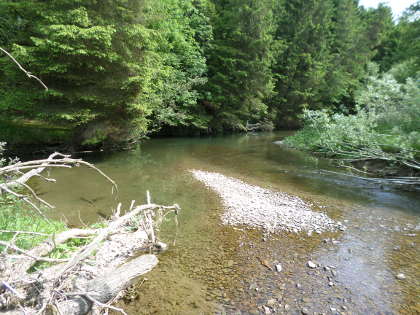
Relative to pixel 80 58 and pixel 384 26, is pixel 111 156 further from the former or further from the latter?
pixel 384 26

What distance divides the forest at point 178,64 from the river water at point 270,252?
12.5 ft

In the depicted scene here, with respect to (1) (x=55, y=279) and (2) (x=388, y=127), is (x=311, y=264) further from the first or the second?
(2) (x=388, y=127)

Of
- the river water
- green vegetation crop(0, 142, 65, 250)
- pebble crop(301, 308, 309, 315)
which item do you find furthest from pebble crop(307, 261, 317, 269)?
green vegetation crop(0, 142, 65, 250)

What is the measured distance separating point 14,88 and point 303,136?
17480 mm

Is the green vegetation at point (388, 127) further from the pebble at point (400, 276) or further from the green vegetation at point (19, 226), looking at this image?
the green vegetation at point (19, 226)

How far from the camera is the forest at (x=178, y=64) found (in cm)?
1062

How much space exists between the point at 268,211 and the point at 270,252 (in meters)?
2.08

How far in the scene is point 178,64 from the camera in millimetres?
20844

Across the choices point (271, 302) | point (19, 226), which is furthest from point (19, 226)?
point (271, 302)

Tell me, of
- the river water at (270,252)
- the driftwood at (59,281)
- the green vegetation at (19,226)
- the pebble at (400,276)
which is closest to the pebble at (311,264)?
the river water at (270,252)

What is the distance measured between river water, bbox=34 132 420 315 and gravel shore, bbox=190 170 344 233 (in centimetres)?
34

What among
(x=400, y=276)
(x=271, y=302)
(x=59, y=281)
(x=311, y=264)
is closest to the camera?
(x=59, y=281)

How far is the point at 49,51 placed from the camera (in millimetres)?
10281

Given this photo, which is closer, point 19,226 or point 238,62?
point 19,226
